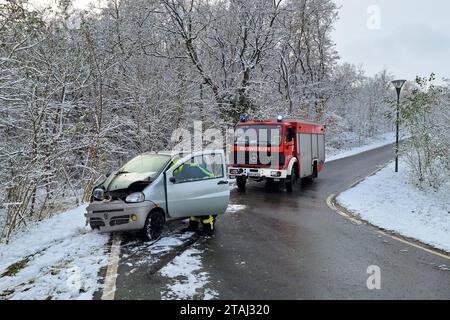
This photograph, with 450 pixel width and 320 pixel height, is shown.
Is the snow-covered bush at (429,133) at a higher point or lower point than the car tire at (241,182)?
higher

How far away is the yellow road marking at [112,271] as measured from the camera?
457 cm

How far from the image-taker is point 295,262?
5922 millimetres

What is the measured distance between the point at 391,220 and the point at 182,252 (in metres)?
5.96

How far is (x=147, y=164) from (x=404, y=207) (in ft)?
26.5

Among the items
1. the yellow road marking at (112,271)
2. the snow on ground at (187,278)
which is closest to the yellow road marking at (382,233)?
the snow on ground at (187,278)

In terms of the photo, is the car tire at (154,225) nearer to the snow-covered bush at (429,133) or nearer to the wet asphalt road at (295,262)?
the wet asphalt road at (295,262)

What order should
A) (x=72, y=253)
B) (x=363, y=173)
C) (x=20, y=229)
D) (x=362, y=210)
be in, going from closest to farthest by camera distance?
(x=72, y=253) < (x=20, y=229) < (x=362, y=210) < (x=363, y=173)

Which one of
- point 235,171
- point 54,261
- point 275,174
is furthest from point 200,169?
point 235,171

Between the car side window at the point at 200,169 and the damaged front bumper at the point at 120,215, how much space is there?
929mm

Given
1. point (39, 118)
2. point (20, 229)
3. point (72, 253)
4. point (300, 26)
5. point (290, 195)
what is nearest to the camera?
point (72, 253)

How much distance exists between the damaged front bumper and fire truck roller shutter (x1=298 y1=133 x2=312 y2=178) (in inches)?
359
